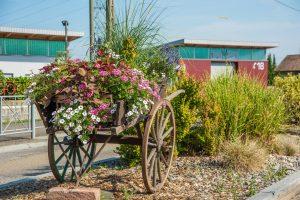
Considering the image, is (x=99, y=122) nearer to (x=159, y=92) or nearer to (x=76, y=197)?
(x=76, y=197)

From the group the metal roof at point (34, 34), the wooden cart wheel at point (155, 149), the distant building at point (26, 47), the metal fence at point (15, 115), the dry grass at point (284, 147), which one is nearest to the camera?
the wooden cart wheel at point (155, 149)

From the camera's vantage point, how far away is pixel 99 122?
4.64 meters

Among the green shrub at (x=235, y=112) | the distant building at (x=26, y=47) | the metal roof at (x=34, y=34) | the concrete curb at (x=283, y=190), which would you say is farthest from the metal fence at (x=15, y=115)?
the metal roof at (x=34, y=34)

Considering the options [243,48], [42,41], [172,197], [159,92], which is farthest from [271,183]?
[243,48]

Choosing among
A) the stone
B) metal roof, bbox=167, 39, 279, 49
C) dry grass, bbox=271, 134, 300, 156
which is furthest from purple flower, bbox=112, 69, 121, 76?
metal roof, bbox=167, 39, 279, 49

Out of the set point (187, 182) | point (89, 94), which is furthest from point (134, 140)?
point (187, 182)

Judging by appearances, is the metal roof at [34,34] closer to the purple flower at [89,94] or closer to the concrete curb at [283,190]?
the concrete curb at [283,190]

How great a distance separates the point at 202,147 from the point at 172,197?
2.70 metres

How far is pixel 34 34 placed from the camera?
134 ft

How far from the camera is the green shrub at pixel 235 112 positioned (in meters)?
7.88

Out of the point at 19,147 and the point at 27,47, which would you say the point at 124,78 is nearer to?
the point at 19,147

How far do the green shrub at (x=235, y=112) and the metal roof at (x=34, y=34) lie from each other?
33813 mm

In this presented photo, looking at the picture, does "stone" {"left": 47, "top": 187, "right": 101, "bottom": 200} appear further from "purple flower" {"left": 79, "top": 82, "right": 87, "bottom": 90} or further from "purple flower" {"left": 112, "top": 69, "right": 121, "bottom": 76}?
"purple flower" {"left": 112, "top": 69, "right": 121, "bottom": 76}

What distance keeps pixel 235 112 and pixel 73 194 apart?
4.32 meters
